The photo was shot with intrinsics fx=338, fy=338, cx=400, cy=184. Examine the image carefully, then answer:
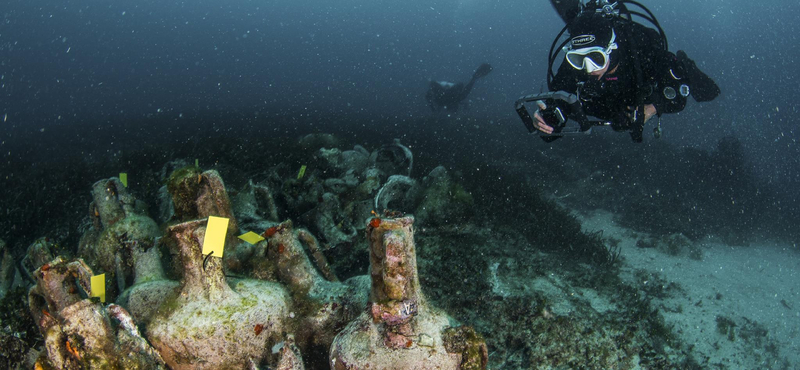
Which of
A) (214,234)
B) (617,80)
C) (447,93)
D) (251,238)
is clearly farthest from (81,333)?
(447,93)

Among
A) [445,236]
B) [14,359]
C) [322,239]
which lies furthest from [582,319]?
[14,359]

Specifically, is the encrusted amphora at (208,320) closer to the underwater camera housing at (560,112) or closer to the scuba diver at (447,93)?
the underwater camera housing at (560,112)

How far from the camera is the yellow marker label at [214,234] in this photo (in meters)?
2.15

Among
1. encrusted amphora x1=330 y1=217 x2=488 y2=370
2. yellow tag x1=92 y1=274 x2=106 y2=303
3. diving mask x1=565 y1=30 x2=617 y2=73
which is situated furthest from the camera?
diving mask x1=565 y1=30 x2=617 y2=73

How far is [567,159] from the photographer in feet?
44.4

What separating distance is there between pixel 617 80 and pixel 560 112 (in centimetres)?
81

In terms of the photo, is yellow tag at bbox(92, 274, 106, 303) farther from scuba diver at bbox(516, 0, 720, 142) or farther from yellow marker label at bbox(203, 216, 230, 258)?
scuba diver at bbox(516, 0, 720, 142)

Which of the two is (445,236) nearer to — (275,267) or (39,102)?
(275,267)

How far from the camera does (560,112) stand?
423 cm

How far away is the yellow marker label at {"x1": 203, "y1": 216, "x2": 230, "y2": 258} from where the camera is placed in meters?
2.15

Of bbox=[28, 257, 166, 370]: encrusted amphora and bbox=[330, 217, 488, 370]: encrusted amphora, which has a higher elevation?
bbox=[28, 257, 166, 370]: encrusted amphora

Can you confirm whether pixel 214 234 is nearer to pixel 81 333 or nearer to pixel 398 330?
pixel 81 333

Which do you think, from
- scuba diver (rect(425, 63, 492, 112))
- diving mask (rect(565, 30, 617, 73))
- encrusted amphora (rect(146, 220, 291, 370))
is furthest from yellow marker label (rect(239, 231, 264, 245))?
scuba diver (rect(425, 63, 492, 112))

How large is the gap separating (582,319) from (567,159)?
11.2m
